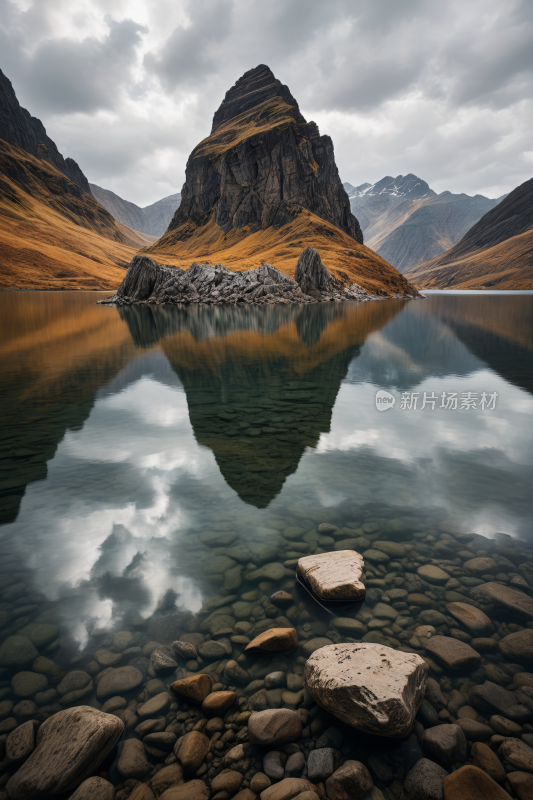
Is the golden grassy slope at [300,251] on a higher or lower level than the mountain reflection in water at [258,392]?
higher

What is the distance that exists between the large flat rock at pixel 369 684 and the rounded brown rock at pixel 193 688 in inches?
44.8

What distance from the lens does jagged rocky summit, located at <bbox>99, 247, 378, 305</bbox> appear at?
87.6m

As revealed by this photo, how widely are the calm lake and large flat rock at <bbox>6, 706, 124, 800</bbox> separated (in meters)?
0.54

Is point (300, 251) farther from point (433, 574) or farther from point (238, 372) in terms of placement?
point (433, 574)

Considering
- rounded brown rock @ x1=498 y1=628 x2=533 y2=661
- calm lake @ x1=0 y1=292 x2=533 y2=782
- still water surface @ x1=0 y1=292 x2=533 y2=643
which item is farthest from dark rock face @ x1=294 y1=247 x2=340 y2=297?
rounded brown rock @ x1=498 y1=628 x2=533 y2=661

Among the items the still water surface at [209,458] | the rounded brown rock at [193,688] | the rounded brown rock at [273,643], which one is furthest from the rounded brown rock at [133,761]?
the still water surface at [209,458]

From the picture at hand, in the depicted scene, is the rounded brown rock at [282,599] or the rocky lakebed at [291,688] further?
the rounded brown rock at [282,599]

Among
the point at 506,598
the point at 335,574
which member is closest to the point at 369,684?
the point at 335,574

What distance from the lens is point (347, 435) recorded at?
12383 millimetres

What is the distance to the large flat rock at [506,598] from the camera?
214 inches

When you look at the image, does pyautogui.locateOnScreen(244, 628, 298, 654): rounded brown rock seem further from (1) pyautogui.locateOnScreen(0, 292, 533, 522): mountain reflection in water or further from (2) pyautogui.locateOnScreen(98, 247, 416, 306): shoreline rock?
(2) pyautogui.locateOnScreen(98, 247, 416, 306): shoreline rock

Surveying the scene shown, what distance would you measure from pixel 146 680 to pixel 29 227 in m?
225

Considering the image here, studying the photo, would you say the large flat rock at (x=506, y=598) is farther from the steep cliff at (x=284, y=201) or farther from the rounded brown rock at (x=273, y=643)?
the steep cliff at (x=284, y=201)

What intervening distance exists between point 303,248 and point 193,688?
160m
